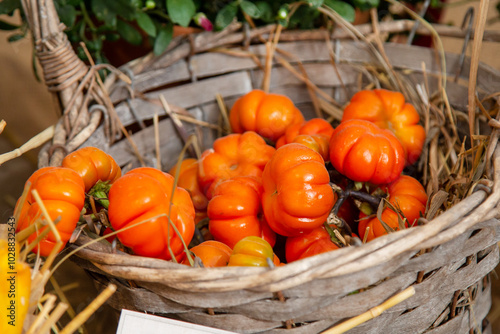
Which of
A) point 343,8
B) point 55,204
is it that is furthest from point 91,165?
point 343,8

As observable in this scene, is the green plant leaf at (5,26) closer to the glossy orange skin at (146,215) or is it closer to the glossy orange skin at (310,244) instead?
the glossy orange skin at (146,215)

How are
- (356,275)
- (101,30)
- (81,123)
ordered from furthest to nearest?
1. (101,30)
2. (81,123)
3. (356,275)

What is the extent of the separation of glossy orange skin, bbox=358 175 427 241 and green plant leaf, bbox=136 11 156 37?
2.10 feet

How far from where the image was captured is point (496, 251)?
2.43ft

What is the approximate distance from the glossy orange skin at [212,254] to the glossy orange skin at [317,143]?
254mm

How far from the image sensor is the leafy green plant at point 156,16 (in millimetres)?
1059

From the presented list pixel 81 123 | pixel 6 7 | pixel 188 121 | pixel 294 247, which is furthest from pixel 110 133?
pixel 294 247

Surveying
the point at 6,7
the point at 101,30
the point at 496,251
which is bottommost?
the point at 496,251

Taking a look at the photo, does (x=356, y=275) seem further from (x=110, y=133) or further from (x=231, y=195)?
(x=110, y=133)

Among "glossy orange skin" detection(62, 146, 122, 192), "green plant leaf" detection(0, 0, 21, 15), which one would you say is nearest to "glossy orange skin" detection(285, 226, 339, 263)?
"glossy orange skin" detection(62, 146, 122, 192)

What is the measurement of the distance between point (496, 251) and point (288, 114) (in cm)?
50

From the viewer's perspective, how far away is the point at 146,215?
2.24ft

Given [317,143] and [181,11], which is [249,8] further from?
[317,143]

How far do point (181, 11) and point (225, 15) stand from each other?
0.11 meters
